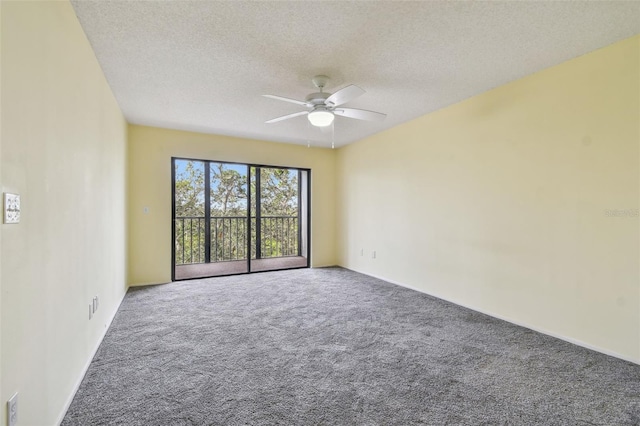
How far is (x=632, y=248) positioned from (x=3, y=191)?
373cm

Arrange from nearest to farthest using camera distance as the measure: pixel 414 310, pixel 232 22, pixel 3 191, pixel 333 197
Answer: pixel 3 191 → pixel 232 22 → pixel 414 310 → pixel 333 197

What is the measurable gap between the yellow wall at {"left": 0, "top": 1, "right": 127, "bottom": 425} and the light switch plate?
0.09 ft

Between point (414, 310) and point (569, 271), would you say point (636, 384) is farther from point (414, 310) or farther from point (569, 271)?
point (414, 310)

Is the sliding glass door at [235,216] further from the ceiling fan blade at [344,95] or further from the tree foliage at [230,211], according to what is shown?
the ceiling fan blade at [344,95]

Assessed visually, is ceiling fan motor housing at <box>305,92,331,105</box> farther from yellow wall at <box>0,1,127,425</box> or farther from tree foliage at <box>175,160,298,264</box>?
tree foliage at <box>175,160,298,264</box>

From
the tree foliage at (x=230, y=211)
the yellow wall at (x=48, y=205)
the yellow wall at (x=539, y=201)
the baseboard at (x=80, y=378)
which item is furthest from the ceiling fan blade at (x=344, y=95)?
the tree foliage at (x=230, y=211)

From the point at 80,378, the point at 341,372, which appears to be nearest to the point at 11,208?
the point at 80,378

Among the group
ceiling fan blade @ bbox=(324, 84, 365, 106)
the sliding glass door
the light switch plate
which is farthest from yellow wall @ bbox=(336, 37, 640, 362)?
the light switch plate

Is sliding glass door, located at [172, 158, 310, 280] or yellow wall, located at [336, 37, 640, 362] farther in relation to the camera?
sliding glass door, located at [172, 158, 310, 280]

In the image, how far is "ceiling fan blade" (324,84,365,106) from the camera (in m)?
2.42

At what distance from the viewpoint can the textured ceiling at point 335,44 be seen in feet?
6.28

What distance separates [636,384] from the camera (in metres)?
1.95

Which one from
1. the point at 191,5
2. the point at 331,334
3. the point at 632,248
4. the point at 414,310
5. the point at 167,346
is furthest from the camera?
the point at 414,310

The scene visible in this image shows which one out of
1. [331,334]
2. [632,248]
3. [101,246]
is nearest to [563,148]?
[632,248]
